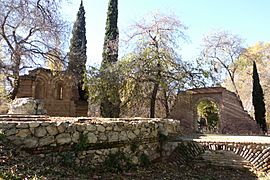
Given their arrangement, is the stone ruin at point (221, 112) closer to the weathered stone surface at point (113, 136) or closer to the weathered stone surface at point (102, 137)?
the weathered stone surface at point (113, 136)

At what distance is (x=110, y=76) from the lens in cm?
1484

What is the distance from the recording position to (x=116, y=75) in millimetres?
14766

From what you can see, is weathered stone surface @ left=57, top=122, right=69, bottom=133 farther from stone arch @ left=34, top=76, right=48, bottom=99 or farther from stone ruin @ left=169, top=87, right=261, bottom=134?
stone arch @ left=34, top=76, right=48, bottom=99

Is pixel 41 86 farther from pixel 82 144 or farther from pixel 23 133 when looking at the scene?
pixel 23 133

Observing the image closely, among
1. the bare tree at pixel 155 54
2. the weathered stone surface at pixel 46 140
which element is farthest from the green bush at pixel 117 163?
the bare tree at pixel 155 54

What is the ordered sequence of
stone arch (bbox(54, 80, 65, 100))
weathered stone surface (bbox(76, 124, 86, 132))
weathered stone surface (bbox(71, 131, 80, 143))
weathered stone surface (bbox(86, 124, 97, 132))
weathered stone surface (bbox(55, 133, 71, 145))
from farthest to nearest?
stone arch (bbox(54, 80, 65, 100)), weathered stone surface (bbox(86, 124, 97, 132)), weathered stone surface (bbox(76, 124, 86, 132)), weathered stone surface (bbox(71, 131, 80, 143)), weathered stone surface (bbox(55, 133, 71, 145))

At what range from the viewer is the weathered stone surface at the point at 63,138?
20.2ft

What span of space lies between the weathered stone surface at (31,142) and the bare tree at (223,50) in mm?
21026

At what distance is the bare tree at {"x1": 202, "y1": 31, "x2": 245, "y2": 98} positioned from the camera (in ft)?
81.6

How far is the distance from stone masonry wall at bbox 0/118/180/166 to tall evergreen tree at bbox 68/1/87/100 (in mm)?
11600

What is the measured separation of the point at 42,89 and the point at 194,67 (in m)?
11.4

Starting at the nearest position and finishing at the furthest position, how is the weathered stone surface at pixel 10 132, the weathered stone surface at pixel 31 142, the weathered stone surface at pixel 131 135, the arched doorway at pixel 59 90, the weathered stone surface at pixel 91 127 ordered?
the weathered stone surface at pixel 10 132
the weathered stone surface at pixel 31 142
the weathered stone surface at pixel 91 127
the weathered stone surface at pixel 131 135
the arched doorway at pixel 59 90

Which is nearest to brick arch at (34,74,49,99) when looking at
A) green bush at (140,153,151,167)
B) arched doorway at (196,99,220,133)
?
arched doorway at (196,99,220,133)

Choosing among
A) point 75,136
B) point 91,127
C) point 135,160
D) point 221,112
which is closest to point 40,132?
point 75,136
